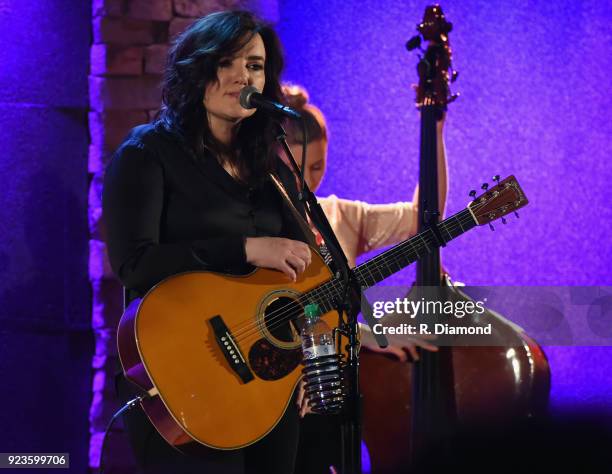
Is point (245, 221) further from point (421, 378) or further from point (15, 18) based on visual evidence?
point (15, 18)

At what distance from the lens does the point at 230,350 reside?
1913mm

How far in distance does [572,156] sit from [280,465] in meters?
1.72

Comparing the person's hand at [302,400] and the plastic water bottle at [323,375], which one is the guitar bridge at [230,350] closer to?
the person's hand at [302,400]

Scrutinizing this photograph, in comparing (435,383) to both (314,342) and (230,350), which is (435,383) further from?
(314,342)

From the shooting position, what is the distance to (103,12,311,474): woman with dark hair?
6.18 feet

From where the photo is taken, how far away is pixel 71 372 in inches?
116

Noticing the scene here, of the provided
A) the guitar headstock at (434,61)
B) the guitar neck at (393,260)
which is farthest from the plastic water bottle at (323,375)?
the guitar headstock at (434,61)

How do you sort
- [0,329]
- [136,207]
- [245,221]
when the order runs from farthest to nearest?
1. [0,329]
2. [245,221]
3. [136,207]

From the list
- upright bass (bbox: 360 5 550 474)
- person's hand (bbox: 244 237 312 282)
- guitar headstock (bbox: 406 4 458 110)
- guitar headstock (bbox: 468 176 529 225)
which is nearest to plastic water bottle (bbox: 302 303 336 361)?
person's hand (bbox: 244 237 312 282)

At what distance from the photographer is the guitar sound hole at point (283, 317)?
2002 mm

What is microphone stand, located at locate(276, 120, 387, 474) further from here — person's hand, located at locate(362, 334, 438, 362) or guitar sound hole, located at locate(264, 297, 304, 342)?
person's hand, located at locate(362, 334, 438, 362)

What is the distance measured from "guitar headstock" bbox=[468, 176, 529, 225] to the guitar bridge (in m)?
0.77

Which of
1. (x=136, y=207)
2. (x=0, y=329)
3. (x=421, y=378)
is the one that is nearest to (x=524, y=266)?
(x=421, y=378)

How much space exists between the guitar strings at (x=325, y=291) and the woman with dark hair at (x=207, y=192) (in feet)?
0.31
